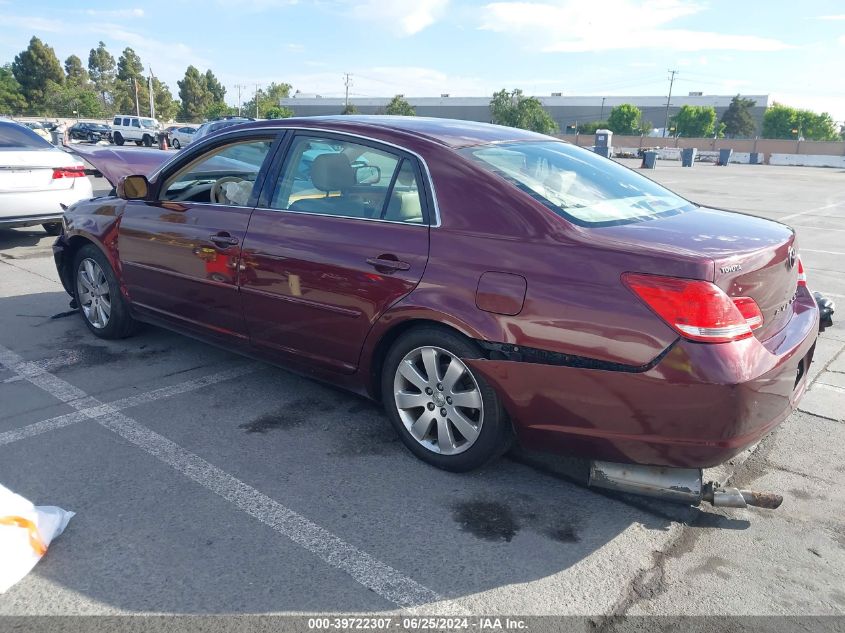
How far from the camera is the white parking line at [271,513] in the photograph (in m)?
2.50

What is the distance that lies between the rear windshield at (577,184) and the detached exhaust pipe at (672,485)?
1.09 m

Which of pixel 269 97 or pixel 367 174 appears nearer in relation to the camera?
pixel 367 174

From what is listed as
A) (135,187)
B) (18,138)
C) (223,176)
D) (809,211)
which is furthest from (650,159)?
(135,187)

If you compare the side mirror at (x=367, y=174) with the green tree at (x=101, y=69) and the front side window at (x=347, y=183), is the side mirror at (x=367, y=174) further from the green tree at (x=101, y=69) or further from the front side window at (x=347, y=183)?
the green tree at (x=101, y=69)

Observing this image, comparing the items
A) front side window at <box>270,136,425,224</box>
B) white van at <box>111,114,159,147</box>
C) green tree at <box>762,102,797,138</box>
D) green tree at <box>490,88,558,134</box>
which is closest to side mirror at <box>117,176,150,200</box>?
front side window at <box>270,136,425,224</box>

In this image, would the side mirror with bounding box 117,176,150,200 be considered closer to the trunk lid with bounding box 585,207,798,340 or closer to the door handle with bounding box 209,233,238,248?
the door handle with bounding box 209,233,238,248

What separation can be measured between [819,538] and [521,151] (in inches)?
88.4

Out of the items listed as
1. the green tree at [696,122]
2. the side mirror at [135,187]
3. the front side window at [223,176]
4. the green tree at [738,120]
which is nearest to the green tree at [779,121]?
the green tree at [738,120]

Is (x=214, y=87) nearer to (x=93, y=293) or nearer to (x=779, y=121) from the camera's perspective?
(x=779, y=121)

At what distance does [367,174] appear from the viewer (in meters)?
3.59

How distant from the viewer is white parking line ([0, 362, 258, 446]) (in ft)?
12.0

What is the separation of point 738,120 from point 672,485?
12472 cm

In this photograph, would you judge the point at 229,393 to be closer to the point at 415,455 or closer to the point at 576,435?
the point at 415,455

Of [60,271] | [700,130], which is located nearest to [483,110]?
[700,130]
